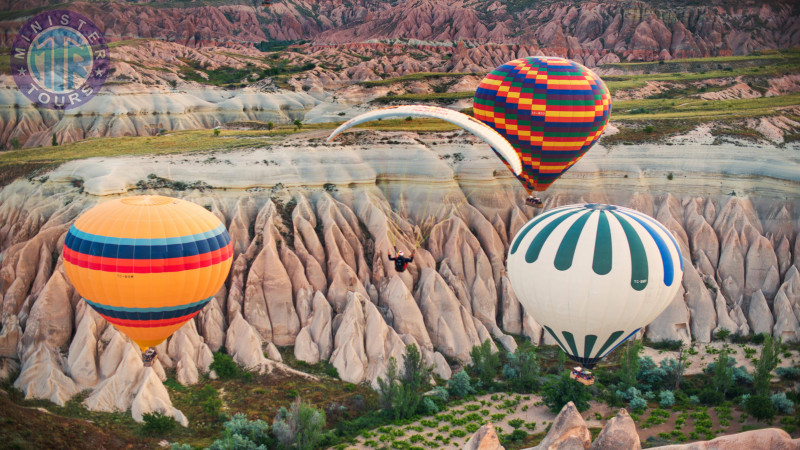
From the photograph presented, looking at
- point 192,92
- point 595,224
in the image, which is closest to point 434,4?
point 192,92

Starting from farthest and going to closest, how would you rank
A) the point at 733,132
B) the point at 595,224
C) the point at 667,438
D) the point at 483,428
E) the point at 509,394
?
the point at 733,132, the point at 509,394, the point at 667,438, the point at 595,224, the point at 483,428

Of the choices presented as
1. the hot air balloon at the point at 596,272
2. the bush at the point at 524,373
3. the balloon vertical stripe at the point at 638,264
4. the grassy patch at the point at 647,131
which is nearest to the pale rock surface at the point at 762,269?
the grassy patch at the point at 647,131

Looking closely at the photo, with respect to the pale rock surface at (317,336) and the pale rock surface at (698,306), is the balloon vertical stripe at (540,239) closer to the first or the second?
the pale rock surface at (317,336)

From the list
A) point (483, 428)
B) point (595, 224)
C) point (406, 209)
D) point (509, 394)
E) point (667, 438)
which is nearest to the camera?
point (483, 428)

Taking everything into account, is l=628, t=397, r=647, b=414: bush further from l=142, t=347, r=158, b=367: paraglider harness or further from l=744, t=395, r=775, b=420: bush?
l=142, t=347, r=158, b=367: paraglider harness

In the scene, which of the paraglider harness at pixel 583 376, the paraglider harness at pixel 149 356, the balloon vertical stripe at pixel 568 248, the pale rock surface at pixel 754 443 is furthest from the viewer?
the paraglider harness at pixel 149 356

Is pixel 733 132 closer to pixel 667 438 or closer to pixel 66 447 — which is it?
pixel 667 438

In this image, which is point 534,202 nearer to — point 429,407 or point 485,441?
point 429,407
